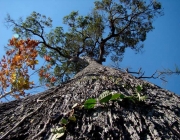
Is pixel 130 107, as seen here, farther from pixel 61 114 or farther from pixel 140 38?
pixel 140 38

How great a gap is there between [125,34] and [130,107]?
1058 centimetres

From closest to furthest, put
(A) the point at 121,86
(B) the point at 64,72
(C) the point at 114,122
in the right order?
(C) the point at 114,122 → (A) the point at 121,86 → (B) the point at 64,72

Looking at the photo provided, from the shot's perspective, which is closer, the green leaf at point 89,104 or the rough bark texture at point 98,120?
the rough bark texture at point 98,120

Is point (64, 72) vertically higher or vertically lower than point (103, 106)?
higher

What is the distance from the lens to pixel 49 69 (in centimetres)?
1183

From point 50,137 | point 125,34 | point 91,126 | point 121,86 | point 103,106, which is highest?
point 125,34

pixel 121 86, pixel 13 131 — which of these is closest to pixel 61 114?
pixel 13 131

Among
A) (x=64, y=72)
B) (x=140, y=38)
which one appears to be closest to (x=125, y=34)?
(x=140, y=38)

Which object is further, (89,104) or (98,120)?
(89,104)

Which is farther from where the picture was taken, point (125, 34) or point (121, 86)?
point (125, 34)

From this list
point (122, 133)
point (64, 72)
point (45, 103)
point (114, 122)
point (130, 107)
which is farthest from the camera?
point (64, 72)

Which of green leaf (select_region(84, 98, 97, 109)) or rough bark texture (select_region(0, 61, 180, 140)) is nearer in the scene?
rough bark texture (select_region(0, 61, 180, 140))

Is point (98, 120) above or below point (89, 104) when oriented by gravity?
below

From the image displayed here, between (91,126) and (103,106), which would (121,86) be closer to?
(103,106)
